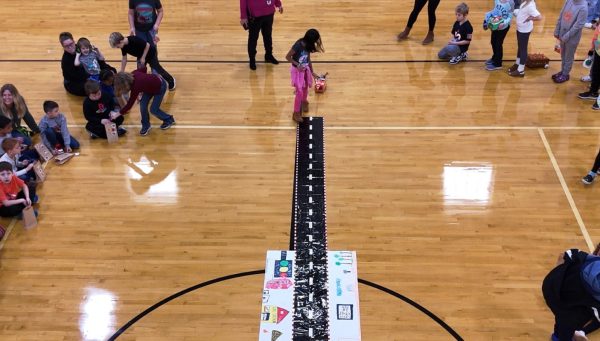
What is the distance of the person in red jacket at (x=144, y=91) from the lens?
6.79 metres

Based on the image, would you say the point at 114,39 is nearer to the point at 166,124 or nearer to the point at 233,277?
the point at 166,124

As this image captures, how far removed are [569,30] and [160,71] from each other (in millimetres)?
5854

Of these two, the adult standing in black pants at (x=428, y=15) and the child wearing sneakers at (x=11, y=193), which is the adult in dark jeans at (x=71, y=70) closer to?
the child wearing sneakers at (x=11, y=193)

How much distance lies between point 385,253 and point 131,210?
282 centimetres

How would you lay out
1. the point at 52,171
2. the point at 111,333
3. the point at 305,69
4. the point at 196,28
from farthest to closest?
the point at 196,28 < the point at 305,69 < the point at 52,171 < the point at 111,333

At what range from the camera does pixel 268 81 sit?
855 centimetres

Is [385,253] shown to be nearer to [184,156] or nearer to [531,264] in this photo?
[531,264]

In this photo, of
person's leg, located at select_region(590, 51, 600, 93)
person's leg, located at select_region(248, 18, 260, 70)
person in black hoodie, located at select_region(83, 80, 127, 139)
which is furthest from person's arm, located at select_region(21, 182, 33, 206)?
person's leg, located at select_region(590, 51, 600, 93)

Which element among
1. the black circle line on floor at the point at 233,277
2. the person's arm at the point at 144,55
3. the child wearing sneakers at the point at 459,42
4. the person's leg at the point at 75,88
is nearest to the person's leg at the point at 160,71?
the person's arm at the point at 144,55

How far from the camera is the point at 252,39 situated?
8500mm

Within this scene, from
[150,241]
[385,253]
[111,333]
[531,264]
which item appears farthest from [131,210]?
[531,264]

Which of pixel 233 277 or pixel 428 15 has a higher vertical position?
pixel 428 15

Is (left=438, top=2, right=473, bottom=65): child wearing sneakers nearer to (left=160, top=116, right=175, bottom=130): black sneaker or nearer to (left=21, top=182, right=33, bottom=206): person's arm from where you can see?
(left=160, top=116, right=175, bottom=130): black sneaker

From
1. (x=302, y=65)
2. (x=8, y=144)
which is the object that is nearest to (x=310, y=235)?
(x=302, y=65)
